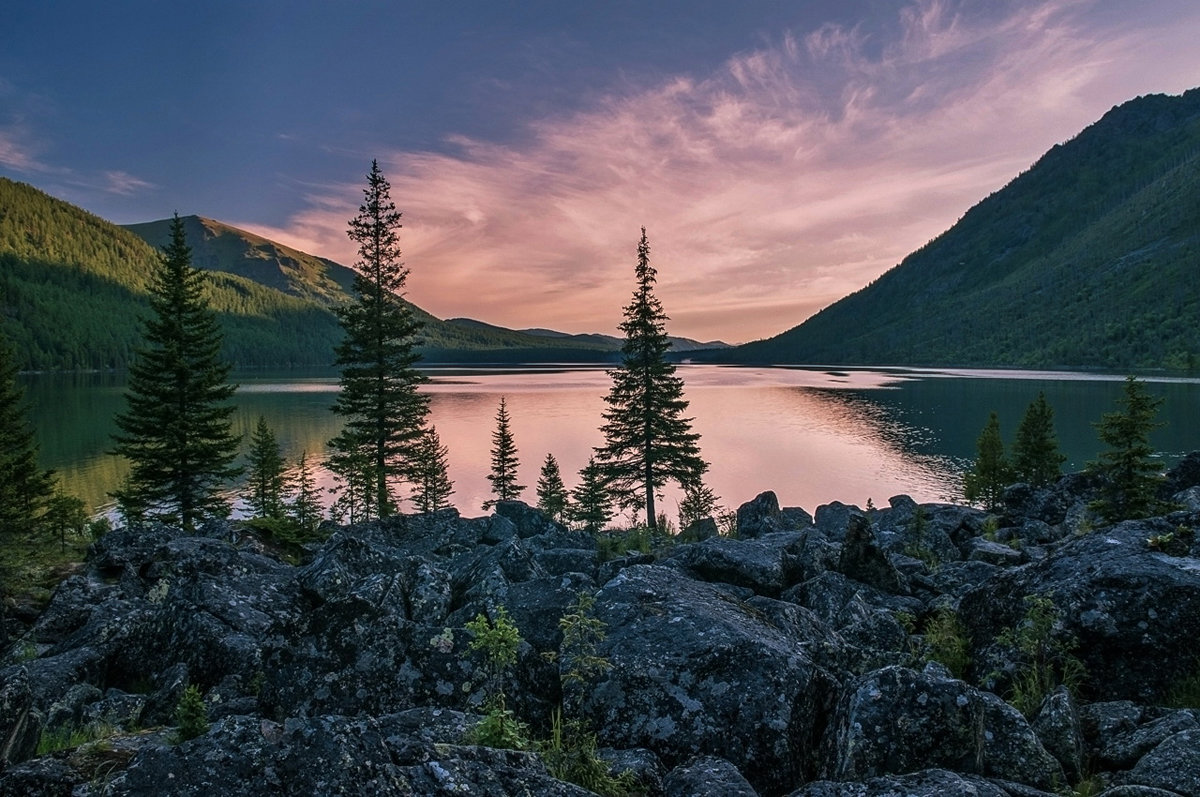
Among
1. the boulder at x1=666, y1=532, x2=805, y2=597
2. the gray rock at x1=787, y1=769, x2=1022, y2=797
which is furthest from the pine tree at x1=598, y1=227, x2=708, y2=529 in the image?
the gray rock at x1=787, y1=769, x2=1022, y2=797

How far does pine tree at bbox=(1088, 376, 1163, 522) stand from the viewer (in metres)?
13.7

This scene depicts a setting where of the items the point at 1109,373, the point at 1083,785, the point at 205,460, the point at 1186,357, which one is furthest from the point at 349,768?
the point at 1186,357

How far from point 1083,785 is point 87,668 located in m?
10.4

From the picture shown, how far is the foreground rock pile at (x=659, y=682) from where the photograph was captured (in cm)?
332

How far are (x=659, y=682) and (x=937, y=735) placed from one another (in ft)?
6.90

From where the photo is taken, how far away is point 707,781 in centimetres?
391

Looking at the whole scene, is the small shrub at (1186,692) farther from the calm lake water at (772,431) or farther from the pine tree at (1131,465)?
the calm lake water at (772,431)

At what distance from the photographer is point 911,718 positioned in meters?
4.17

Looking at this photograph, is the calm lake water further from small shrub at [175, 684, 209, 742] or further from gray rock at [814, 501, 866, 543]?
small shrub at [175, 684, 209, 742]

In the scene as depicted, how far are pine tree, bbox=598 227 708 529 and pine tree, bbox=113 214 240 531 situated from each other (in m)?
20.5

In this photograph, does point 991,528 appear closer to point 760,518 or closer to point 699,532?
point 760,518

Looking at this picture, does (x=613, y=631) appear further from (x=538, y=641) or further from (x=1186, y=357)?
(x=1186, y=357)

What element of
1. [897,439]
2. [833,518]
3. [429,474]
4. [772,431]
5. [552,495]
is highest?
[429,474]

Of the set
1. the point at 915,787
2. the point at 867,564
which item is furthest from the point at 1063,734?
the point at 867,564
